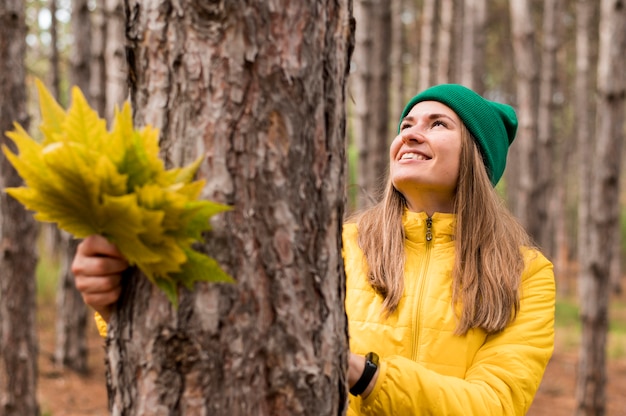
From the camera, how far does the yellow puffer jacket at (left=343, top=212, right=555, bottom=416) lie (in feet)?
5.29

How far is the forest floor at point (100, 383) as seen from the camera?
264 inches

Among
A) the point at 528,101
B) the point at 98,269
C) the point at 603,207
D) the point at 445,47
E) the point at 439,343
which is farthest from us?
the point at 445,47

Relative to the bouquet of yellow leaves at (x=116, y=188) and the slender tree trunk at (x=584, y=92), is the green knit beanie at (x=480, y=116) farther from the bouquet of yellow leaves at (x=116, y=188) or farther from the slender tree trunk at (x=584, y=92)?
the slender tree trunk at (x=584, y=92)

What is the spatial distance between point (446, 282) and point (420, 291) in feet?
0.30

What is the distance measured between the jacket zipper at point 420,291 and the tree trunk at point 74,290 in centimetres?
566

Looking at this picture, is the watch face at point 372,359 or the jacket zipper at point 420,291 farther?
the jacket zipper at point 420,291

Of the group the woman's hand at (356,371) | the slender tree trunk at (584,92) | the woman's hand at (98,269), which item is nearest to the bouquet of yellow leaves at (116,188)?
the woman's hand at (98,269)

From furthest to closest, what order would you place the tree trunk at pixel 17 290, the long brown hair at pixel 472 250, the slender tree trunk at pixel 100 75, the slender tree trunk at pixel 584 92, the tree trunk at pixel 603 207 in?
the slender tree trunk at pixel 584 92 < the slender tree trunk at pixel 100 75 < the tree trunk at pixel 603 207 < the tree trunk at pixel 17 290 < the long brown hair at pixel 472 250

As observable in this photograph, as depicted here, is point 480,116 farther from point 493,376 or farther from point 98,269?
point 98,269

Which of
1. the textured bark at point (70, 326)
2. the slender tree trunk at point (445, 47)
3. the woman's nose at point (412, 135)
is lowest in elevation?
the textured bark at point (70, 326)

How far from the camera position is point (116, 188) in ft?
3.69

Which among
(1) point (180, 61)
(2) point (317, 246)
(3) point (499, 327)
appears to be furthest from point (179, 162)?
(3) point (499, 327)

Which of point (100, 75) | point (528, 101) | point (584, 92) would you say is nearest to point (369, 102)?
point (528, 101)

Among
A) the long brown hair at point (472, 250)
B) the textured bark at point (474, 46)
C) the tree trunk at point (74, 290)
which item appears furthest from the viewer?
the textured bark at point (474, 46)
